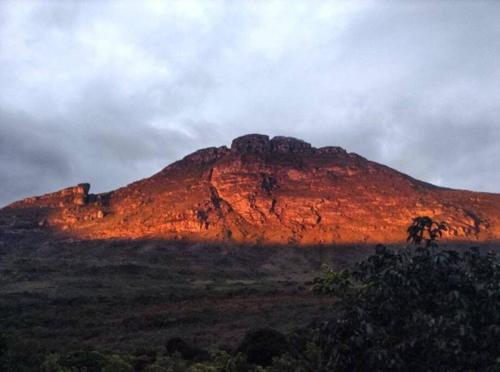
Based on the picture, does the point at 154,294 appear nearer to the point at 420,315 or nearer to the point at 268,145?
the point at 420,315

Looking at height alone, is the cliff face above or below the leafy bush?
above

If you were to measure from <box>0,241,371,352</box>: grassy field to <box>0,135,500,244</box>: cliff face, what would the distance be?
819 cm

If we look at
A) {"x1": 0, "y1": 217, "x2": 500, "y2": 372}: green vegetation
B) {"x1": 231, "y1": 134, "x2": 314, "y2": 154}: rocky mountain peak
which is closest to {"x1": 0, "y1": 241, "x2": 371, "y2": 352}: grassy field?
{"x1": 0, "y1": 217, "x2": 500, "y2": 372}: green vegetation

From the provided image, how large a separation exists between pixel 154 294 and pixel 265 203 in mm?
59749

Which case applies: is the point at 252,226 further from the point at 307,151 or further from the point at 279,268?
the point at 307,151

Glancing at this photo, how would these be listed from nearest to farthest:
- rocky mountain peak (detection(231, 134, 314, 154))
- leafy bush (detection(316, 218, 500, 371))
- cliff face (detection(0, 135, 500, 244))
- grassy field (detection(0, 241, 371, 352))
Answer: leafy bush (detection(316, 218, 500, 371)), grassy field (detection(0, 241, 371, 352)), cliff face (detection(0, 135, 500, 244)), rocky mountain peak (detection(231, 134, 314, 154))

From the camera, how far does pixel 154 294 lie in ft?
181

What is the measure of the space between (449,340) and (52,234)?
4346 inches

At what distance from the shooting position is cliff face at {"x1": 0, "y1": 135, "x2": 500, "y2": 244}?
102625mm

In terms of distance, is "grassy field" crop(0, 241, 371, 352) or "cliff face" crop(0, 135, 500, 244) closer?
"grassy field" crop(0, 241, 371, 352)

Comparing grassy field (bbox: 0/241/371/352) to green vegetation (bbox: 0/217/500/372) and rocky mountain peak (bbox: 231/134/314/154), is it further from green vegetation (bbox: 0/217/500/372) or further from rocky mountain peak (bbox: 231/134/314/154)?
rocky mountain peak (bbox: 231/134/314/154)

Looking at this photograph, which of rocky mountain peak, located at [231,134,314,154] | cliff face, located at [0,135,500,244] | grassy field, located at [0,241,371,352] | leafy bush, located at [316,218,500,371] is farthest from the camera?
rocky mountain peak, located at [231,134,314,154]

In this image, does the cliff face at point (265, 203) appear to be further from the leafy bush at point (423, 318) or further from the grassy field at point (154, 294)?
the leafy bush at point (423, 318)

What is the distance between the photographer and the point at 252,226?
106 metres
